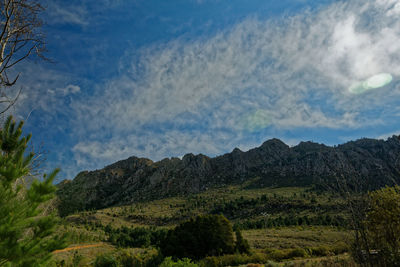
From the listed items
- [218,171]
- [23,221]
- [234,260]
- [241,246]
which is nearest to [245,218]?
[241,246]

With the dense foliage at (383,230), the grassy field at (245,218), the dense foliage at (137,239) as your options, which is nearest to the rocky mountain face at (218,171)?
→ the grassy field at (245,218)

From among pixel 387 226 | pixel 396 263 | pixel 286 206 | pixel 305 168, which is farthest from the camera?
pixel 305 168

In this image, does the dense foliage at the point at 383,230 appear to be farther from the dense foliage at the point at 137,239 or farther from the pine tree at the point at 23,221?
the dense foliage at the point at 137,239

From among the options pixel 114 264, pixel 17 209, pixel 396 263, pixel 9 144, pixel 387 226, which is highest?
pixel 9 144

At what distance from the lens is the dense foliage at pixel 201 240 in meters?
21.0

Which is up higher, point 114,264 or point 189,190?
point 189,190

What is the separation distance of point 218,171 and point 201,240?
9458 cm

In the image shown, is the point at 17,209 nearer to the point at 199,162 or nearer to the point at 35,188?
the point at 35,188

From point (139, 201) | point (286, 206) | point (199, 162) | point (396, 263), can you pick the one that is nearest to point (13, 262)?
point (396, 263)

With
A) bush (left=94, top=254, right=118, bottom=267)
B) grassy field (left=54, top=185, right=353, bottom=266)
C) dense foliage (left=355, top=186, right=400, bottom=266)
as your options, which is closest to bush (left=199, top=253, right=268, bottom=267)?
grassy field (left=54, top=185, right=353, bottom=266)

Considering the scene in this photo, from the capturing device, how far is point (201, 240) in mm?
21438

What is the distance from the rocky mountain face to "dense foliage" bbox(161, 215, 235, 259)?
60.6 metres

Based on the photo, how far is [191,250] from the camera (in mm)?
21156

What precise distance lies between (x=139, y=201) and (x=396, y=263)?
92.2 m
